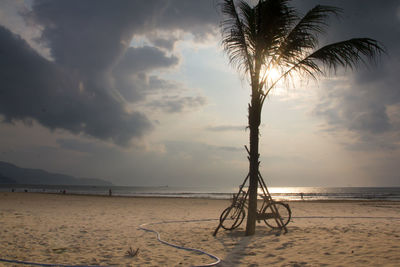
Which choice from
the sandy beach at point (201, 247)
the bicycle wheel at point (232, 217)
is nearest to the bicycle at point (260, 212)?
the bicycle wheel at point (232, 217)

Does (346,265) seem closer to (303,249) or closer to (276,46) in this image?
(303,249)

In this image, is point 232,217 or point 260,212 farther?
point 232,217

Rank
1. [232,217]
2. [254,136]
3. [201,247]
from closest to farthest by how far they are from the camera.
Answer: [201,247], [254,136], [232,217]

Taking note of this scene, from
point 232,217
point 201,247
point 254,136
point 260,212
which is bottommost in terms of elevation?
point 201,247

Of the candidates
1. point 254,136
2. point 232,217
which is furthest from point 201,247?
point 254,136

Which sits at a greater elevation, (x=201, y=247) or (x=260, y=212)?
(x=260, y=212)

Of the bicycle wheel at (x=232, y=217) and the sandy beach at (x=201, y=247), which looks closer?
the sandy beach at (x=201, y=247)

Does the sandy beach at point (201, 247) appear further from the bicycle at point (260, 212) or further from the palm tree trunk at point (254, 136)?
the palm tree trunk at point (254, 136)

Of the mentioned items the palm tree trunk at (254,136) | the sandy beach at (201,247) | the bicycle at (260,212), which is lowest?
the sandy beach at (201,247)

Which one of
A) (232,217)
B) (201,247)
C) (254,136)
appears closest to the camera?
(201,247)

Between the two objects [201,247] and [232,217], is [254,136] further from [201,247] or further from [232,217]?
[201,247]

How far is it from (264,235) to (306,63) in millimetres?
5855

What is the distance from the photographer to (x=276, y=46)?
10.2m

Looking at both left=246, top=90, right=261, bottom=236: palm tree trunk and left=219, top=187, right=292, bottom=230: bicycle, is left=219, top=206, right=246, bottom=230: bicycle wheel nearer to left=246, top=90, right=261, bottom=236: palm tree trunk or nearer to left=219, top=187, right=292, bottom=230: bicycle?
left=219, top=187, right=292, bottom=230: bicycle
